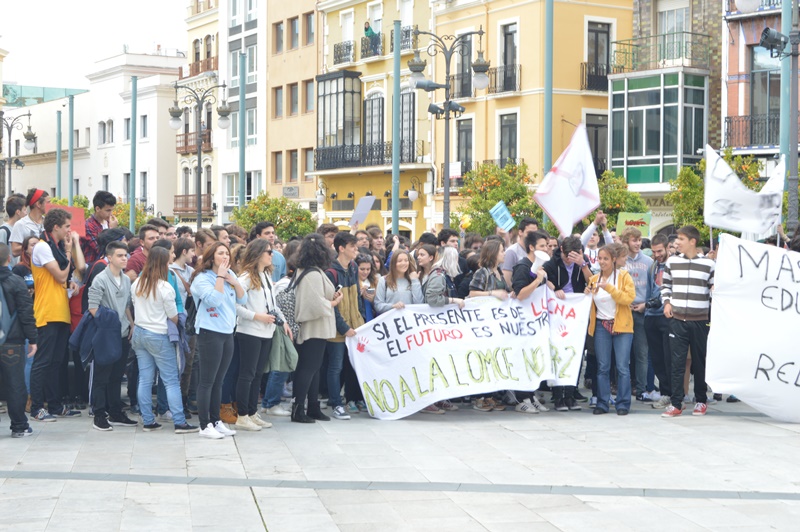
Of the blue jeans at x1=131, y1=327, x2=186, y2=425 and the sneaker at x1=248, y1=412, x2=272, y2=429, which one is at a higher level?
the blue jeans at x1=131, y1=327, x2=186, y2=425

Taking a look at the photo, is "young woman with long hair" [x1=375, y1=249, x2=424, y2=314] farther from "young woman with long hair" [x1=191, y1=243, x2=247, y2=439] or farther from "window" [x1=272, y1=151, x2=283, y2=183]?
"window" [x1=272, y1=151, x2=283, y2=183]

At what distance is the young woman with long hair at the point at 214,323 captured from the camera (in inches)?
420

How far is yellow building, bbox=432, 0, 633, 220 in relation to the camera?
132 ft

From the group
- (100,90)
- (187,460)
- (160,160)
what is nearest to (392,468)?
(187,460)

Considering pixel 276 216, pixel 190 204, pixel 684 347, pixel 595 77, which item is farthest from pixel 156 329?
pixel 190 204

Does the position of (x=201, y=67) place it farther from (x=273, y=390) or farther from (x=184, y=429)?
(x=184, y=429)

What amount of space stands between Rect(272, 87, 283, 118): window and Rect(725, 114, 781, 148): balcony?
26571 millimetres

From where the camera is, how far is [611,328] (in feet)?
41.0

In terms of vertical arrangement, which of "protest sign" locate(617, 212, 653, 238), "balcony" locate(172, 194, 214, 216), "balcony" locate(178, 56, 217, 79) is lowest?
"protest sign" locate(617, 212, 653, 238)

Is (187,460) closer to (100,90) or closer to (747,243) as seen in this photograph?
(747,243)

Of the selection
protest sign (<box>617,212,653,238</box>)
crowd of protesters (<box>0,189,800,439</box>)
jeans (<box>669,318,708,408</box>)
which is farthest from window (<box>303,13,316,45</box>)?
jeans (<box>669,318,708,408</box>)

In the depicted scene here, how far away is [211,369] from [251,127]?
1953 inches


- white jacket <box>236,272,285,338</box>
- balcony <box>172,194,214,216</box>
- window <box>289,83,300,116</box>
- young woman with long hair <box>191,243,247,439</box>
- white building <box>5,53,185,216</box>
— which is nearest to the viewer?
young woman with long hair <box>191,243,247,439</box>

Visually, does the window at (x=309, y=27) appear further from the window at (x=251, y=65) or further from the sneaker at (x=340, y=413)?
the sneaker at (x=340, y=413)
